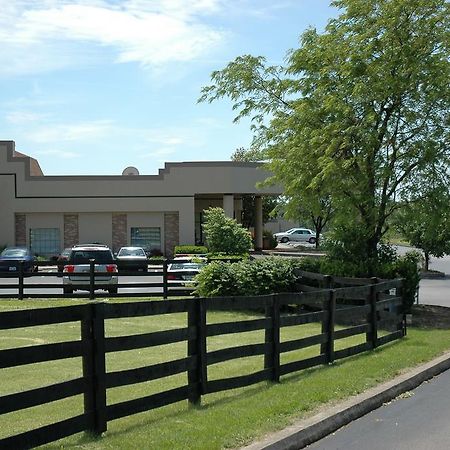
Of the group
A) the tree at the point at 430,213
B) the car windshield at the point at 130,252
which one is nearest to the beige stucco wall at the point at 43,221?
the car windshield at the point at 130,252

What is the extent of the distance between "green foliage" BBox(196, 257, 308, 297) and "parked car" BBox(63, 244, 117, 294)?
3703 millimetres

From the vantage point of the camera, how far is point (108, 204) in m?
49.7

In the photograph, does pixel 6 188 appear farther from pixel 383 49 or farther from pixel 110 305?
pixel 110 305

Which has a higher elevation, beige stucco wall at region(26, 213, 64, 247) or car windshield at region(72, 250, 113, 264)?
beige stucco wall at region(26, 213, 64, 247)

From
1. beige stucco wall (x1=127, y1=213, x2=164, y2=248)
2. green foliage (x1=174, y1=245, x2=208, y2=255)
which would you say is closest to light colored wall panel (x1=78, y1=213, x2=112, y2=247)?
beige stucco wall (x1=127, y1=213, x2=164, y2=248)

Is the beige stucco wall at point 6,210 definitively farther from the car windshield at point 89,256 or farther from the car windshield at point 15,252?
the car windshield at point 89,256

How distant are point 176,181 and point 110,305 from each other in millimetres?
42915

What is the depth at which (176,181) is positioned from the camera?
50094mm

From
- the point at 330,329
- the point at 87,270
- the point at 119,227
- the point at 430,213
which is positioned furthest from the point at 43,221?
the point at 330,329

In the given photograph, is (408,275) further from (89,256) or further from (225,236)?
(225,236)

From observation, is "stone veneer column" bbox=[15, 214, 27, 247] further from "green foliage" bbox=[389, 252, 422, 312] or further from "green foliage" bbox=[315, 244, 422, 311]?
"green foliage" bbox=[389, 252, 422, 312]

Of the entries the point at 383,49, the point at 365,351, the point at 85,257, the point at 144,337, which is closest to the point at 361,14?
the point at 383,49

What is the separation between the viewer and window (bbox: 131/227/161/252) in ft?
165

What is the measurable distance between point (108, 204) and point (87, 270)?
24275mm
